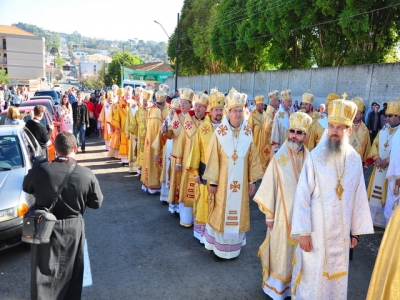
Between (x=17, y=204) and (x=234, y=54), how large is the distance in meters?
28.4

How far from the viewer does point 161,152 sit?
8.32 meters

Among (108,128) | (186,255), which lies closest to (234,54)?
(108,128)

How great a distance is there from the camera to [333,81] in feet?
60.8

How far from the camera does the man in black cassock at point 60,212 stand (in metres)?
3.31

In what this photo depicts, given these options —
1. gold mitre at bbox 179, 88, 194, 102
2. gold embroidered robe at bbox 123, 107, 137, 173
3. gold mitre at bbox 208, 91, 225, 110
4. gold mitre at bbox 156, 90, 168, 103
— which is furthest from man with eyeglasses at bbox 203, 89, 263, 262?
gold embroidered robe at bbox 123, 107, 137, 173

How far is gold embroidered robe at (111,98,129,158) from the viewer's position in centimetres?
1150

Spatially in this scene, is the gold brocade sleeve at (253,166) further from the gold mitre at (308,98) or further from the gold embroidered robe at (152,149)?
the gold mitre at (308,98)

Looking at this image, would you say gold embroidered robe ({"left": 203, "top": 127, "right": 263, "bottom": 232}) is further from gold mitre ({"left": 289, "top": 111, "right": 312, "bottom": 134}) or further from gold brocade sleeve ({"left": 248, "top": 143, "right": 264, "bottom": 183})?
gold mitre ({"left": 289, "top": 111, "right": 312, "bottom": 134})

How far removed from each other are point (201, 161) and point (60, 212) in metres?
2.54

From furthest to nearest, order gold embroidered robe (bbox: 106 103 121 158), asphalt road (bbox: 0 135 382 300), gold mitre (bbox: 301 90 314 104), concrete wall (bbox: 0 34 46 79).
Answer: concrete wall (bbox: 0 34 46 79)
gold embroidered robe (bbox: 106 103 121 158)
gold mitre (bbox: 301 90 314 104)
asphalt road (bbox: 0 135 382 300)

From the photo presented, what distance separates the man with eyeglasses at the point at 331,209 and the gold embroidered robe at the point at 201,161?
210 cm

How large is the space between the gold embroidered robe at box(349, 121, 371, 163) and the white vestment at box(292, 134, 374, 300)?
12.7 ft

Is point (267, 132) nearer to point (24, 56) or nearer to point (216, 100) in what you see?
point (216, 100)

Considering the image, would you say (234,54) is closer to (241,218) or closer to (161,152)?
(161,152)
